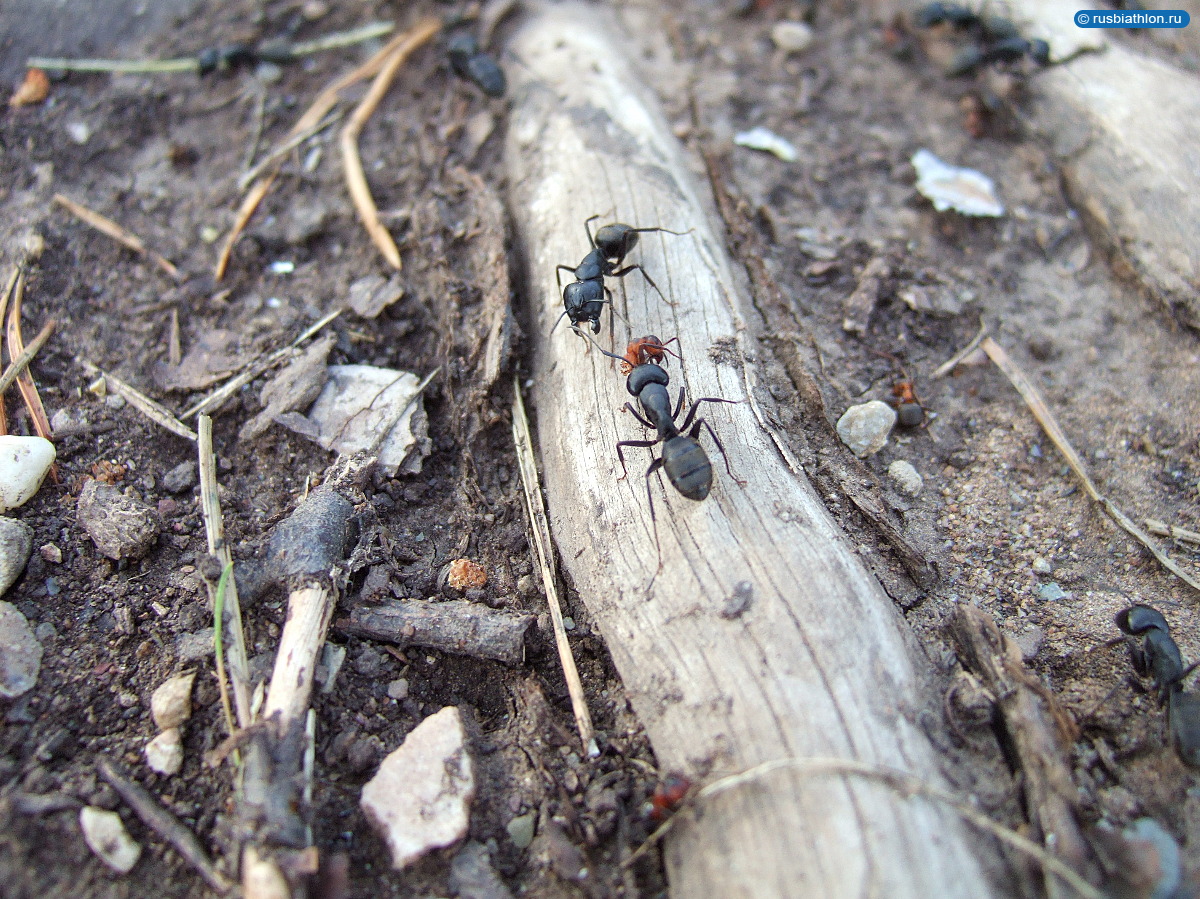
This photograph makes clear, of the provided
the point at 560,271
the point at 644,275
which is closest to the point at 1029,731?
the point at 644,275

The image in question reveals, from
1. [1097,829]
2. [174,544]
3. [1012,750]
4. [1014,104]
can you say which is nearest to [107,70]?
[174,544]

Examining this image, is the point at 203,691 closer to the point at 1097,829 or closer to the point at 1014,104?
the point at 1097,829

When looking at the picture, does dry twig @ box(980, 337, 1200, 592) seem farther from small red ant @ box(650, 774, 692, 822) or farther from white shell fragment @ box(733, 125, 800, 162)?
small red ant @ box(650, 774, 692, 822)

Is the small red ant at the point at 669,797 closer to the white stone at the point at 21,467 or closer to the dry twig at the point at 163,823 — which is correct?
the dry twig at the point at 163,823

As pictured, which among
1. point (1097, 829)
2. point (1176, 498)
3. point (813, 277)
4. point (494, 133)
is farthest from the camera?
point (494, 133)

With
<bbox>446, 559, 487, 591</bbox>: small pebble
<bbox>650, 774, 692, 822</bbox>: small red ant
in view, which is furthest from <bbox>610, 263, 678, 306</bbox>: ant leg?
<bbox>650, 774, 692, 822</bbox>: small red ant
